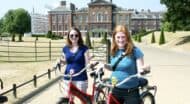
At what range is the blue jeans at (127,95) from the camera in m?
6.09

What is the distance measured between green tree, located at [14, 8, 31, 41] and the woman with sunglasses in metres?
165

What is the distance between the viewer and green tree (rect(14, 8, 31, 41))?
174m

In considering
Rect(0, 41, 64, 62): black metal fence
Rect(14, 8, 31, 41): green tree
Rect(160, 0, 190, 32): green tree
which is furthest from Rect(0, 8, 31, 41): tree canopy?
Rect(0, 41, 64, 62): black metal fence

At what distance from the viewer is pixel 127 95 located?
20.0 feet

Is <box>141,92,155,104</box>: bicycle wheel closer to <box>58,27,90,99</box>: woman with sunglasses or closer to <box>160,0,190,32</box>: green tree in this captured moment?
<box>58,27,90,99</box>: woman with sunglasses

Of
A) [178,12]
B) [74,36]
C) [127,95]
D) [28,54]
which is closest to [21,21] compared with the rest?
[178,12]

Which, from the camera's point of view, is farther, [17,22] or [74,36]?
[17,22]

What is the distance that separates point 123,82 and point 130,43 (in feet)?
1.63

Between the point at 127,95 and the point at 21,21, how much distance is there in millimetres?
172895

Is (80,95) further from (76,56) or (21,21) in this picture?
(21,21)

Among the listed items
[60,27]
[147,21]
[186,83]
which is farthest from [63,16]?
[186,83]

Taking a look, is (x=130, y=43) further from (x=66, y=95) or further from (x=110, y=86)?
(x=66, y=95)

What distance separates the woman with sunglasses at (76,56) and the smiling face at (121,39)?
1.62m

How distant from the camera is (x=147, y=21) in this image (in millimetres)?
193875
